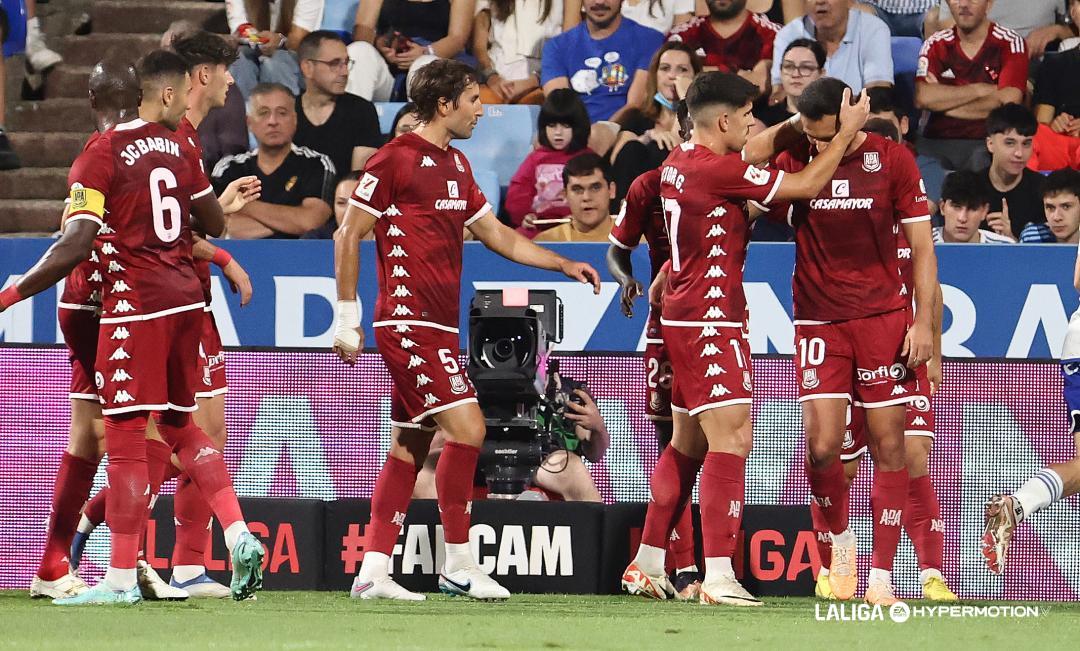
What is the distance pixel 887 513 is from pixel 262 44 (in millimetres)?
7529

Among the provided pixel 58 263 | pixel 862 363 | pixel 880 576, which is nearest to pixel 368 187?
pixel 58 263

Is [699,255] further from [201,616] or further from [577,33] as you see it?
[577,33]

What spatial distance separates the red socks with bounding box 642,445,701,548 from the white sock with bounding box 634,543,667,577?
2 cm

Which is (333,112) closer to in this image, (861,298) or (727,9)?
(727,9)

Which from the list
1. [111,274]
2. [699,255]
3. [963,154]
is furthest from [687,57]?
[111,274]

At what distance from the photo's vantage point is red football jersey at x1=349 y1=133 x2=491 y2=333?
21.5 ft

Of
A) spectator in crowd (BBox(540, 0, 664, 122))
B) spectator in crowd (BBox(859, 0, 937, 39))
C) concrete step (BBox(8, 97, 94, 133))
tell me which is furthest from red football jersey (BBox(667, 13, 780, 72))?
concrete step (BBox(8, 97, 94, 133))

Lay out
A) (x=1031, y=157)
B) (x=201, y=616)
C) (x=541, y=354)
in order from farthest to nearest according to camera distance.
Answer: (x=1031, y=157) < (x=541, y=354) < (x=201, y=616)

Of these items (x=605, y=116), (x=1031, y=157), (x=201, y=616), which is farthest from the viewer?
(x=605, y=116)

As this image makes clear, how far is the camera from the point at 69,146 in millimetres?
12672

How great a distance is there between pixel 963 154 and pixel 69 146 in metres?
6.86

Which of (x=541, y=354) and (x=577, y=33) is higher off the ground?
(x=577, y=33)

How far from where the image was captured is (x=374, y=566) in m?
6.70

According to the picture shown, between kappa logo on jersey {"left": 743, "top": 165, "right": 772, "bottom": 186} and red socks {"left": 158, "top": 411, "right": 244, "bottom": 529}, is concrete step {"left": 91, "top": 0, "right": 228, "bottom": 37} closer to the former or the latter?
red socks {"left": 158, "top": 411, "right": 244, "bottom": 529}
